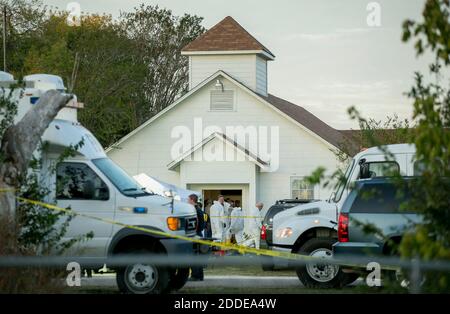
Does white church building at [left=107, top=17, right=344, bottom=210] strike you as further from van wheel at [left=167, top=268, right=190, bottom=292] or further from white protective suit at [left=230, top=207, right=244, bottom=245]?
van wheel at [left=167, top=268, right=190, bottom=292]

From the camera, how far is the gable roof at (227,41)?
48.3 m

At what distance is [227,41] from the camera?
160 feet

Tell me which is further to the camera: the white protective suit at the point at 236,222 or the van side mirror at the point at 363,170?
the white protective suit at the point at 236,222

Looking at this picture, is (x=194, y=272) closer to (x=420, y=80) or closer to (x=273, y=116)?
(x=420, y=80)

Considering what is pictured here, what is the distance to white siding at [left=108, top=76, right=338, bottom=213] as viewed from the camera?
4566 centimetres

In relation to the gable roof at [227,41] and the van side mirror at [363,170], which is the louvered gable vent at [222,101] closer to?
the gable roof at [227,41]

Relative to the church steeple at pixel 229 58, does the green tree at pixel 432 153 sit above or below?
below

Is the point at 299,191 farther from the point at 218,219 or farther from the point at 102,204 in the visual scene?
the point at 102,204

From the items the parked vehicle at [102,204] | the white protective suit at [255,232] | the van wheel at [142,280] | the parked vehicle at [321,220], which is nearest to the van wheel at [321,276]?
the parked vehicle at [321,220]

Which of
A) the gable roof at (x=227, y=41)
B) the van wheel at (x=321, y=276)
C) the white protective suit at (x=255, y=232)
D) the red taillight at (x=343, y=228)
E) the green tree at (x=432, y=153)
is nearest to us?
the green tree at (x=432, y=153)

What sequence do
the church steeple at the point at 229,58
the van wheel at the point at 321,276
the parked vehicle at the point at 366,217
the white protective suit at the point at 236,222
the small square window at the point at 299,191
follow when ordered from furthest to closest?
1. the church steeple at the point at 229,58
2. the small square window at the point at 299,191
3. the white protective suit at the point at 236,222
4. the van wheel at the point at 321,276
5. the parked vehicle at the point at 366,217

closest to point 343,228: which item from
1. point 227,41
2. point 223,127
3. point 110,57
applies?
point 223,127

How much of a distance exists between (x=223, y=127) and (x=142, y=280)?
30889 millimetres

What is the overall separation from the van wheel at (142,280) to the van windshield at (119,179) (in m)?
1.38
